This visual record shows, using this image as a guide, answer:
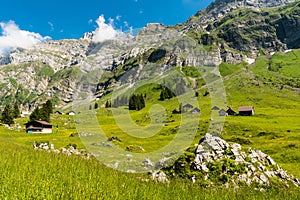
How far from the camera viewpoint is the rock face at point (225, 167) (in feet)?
62.0

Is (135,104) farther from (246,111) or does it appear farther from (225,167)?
(225,167)

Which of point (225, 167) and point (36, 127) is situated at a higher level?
point (36, 127)

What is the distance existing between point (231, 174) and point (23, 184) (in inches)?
591

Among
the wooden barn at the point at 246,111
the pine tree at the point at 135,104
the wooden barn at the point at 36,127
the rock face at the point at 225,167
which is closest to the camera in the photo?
the rock face at the point at 225,167

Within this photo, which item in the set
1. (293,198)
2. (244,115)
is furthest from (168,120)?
(293,198)

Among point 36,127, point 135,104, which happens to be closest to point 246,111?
point 135,104

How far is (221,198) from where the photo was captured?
8.09 m

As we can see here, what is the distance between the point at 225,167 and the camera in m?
19.3

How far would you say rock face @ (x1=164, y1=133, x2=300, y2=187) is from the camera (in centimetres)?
1889

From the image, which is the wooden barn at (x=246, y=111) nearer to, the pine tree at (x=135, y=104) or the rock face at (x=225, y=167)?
the pine tree at (x=135, y=104)

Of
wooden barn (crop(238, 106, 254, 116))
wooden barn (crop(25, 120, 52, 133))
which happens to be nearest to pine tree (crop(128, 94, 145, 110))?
wooden barn (crop(238, 106, 254, 116))

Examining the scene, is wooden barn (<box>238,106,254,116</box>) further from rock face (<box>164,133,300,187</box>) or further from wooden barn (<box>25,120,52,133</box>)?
rock face (<box>164,133,300,187</box>)

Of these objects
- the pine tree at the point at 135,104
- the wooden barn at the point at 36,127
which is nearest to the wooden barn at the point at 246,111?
the pine tree at the point at 135,104

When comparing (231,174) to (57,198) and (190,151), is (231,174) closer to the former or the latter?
(190,151)
